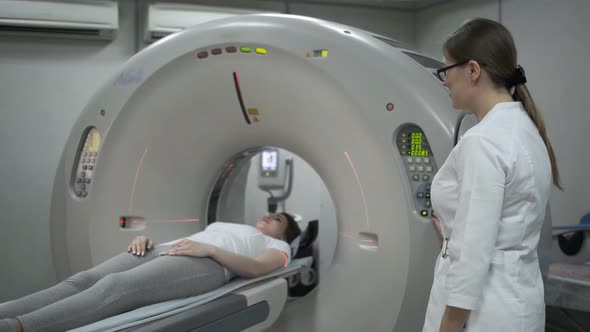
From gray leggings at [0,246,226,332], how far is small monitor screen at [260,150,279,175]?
1433 millimetres

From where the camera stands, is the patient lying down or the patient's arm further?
the patient's arm

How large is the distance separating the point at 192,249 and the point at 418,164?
2.66ft

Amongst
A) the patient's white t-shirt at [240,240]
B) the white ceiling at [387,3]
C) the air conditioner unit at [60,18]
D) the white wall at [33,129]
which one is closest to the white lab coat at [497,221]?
the patient's white t-shirt at [240,240]

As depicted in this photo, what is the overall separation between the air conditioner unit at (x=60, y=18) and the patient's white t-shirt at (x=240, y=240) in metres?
1.58

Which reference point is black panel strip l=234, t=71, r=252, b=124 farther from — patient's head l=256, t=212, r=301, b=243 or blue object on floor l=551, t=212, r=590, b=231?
blue object on floor l=551, t=212, r=590, b=231

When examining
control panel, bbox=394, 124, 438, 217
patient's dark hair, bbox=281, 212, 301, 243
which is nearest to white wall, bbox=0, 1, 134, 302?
patient's dark hair, bbox=281, 212, 301, 243

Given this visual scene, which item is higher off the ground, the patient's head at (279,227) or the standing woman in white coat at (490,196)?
the standing woman in white coat at (490,196)

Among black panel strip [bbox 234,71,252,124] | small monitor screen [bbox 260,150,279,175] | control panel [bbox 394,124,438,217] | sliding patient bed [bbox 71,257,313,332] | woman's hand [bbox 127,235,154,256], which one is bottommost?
sliding patient bed [bbox 71,257,313,332]

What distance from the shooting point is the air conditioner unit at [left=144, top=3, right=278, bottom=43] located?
3.47 metres

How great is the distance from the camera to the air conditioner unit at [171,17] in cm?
347

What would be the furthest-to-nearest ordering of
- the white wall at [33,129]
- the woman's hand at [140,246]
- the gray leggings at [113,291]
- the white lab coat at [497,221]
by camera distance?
the white wall at [33,129] < the woman's hand at [140,246] < the gray leggings at [113,291] < the white lab coat at [497,221]

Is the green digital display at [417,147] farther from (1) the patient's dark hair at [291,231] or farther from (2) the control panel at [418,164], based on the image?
(1) the patient's dark hair at [291,231]

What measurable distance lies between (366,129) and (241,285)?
2.22 ft

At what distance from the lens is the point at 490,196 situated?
1.11m
